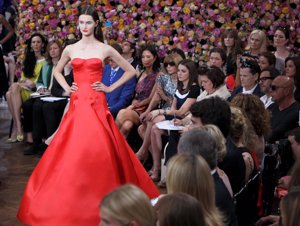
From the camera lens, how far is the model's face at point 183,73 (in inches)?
249

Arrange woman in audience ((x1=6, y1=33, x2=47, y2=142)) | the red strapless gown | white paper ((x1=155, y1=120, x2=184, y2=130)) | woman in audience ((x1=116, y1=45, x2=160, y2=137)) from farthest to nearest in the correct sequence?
woman in audience ((x1=6, y1=33, x2=47, y2=142)) → woman in audience ((x1=116, y1=45, x2=160, y2=137)) → white paper ((x1=155, y1=120, x2=184, y2=130)) → the red strapless gown

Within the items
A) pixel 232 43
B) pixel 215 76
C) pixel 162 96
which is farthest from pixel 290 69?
pixel 162 96

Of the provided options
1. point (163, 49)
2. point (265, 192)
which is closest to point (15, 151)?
point (163, 49)

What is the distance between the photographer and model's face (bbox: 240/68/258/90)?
19.8 feet

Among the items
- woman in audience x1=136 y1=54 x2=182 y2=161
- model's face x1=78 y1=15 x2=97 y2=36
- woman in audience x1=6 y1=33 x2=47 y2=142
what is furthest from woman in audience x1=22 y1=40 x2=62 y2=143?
model's face x1=78 y1=15 x2=97 y2=36

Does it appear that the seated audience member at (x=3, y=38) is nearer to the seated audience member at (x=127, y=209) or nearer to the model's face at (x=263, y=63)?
the model's face at (x=263, y=63)

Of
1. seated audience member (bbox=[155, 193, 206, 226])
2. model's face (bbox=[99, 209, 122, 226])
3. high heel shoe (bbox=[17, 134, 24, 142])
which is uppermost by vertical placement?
seated audience member (bbox=[155, 193, 206, 226])

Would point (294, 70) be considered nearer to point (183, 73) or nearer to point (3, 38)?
point (183, 73)

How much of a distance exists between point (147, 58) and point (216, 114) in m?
3.34

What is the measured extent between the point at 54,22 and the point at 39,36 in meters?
1.28

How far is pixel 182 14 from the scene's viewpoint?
26.6ft

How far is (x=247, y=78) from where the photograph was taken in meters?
6.05

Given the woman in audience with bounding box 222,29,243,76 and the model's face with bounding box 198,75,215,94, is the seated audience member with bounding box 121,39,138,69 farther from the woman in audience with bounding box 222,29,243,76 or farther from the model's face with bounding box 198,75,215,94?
the model's face with bounding box 198,75,215,94

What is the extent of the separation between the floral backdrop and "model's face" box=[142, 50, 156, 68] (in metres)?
1.20
